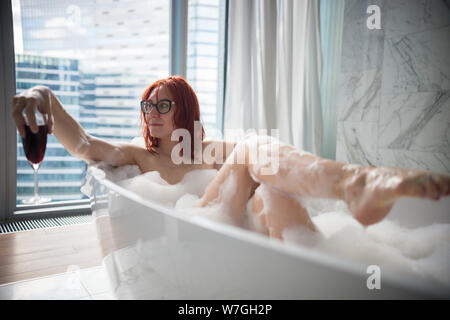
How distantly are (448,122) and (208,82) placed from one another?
2.10 m

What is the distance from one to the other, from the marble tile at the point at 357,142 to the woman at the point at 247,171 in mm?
846

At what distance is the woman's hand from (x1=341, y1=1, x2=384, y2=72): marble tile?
1684mm

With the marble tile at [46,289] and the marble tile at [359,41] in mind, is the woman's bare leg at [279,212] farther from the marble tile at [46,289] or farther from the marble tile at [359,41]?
the marble tile at [359,41]

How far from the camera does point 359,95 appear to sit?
1958mm

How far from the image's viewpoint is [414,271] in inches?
30.9

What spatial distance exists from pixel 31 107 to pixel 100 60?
6.24ft

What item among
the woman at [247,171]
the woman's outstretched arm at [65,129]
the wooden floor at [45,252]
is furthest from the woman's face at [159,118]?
the wooden floor at [45,252]

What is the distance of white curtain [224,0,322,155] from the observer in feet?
6.79

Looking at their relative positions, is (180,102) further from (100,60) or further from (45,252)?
(100,60)

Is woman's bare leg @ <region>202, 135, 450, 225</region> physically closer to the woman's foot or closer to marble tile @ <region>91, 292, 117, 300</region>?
the woman's foot

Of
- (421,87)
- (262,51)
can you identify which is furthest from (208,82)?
(421,87)

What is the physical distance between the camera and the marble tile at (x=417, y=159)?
1.61m

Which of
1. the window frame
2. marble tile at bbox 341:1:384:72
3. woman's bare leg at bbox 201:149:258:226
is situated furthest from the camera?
the window frame

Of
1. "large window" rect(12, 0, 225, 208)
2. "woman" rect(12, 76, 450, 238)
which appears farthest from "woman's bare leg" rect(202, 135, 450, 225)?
"large window" rect(12, 0, 225, 208)
